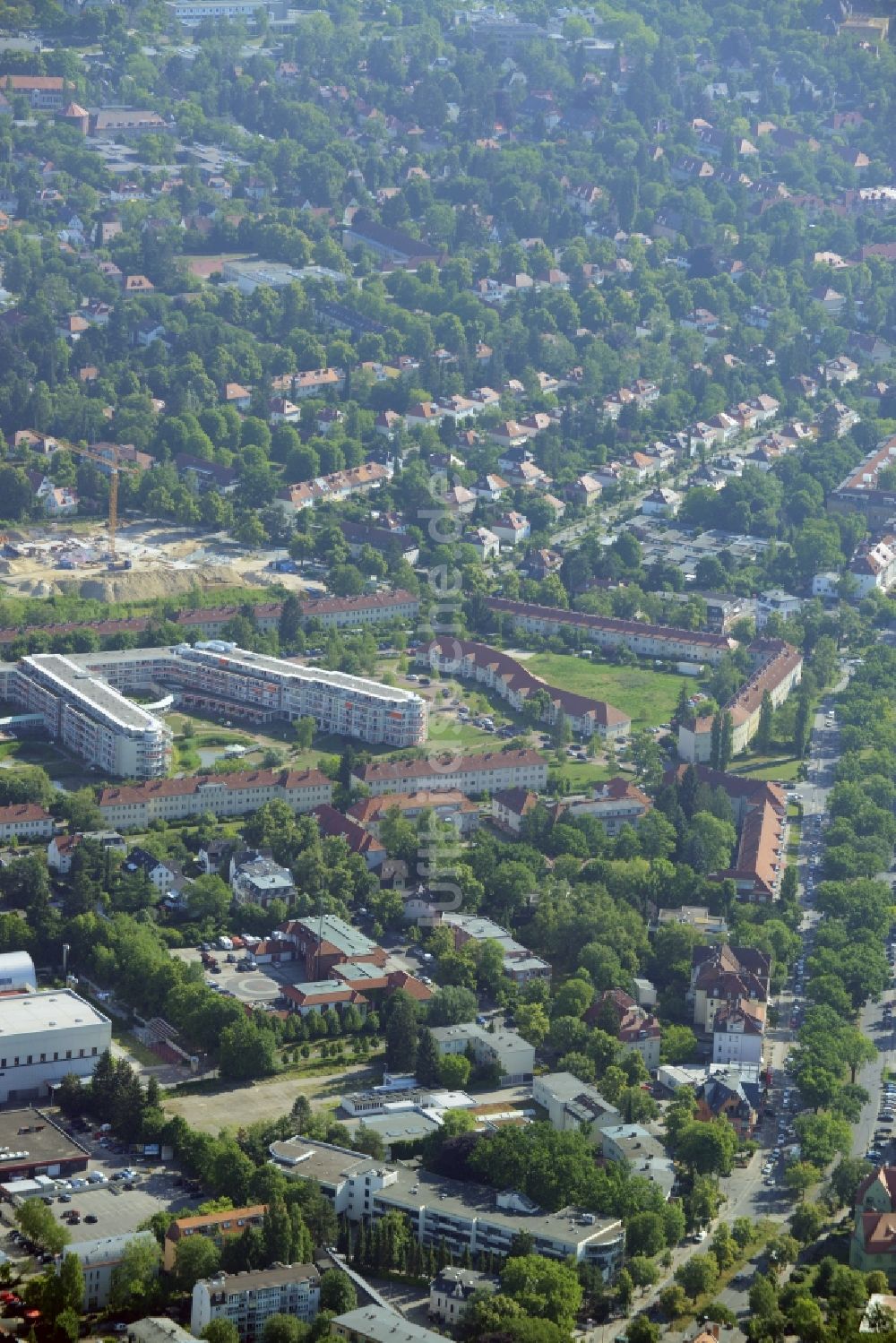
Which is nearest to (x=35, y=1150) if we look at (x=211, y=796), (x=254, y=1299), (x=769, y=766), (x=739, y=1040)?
(x=254, y=1299)

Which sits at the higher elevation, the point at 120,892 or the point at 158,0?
the point at 158,0

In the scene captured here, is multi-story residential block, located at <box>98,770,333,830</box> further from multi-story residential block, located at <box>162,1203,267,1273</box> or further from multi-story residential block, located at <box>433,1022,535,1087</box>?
multi-story residential block, located at <box>162,1203,267,1273</box>

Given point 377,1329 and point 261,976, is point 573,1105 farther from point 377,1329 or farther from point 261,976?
point 377,1329

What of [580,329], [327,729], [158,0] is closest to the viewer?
[327,729]

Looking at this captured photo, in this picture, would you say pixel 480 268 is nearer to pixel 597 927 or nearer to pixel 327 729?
pixel 327 729

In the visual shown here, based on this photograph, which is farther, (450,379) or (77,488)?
(450,379)

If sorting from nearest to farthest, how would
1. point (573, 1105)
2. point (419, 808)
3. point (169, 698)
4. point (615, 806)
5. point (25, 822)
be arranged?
point (573, 1105) → point (25, 822) → point (419, 808) → point (615, 806) → point (169, 698)

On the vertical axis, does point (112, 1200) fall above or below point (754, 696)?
below

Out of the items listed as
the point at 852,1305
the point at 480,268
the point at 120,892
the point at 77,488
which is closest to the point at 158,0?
the point at 480,268
